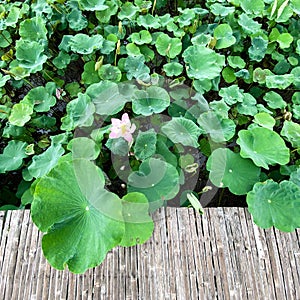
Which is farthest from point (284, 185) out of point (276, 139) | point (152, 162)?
point (152, 162)

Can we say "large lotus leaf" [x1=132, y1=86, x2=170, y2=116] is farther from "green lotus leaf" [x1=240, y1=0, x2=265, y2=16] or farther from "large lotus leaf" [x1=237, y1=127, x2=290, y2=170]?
"green lotus leaf" [x1=240, y1=0, x2=265, y2=16]

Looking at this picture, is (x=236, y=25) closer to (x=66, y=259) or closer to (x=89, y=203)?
(x=89, y=203)

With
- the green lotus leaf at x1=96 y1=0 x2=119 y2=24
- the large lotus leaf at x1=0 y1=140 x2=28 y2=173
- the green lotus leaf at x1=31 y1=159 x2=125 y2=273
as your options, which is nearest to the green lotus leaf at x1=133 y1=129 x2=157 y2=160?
the green lotus leaf at x1=31 y1=159 x2=125 y2=273

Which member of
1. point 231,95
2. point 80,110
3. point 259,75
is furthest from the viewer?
point 259,75

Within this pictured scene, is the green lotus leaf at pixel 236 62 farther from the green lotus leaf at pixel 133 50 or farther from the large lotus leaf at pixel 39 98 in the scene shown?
the large lotus leaf at pixel 39 98

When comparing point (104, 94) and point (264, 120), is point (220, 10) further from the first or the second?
point (104, 94)

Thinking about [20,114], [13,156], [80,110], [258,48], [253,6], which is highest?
[253,6]

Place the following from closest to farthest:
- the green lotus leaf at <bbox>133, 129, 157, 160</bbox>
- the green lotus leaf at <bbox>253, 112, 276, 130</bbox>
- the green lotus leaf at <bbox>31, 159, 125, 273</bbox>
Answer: the green lotus leaf at <bbox>31, 159, 125, 273</bbox>, the green lotus leaf at <bbox>133, 129, 157, 160</bbox>, the green lotus leaf at <bbox>253, 112, 276, 130</bbox>

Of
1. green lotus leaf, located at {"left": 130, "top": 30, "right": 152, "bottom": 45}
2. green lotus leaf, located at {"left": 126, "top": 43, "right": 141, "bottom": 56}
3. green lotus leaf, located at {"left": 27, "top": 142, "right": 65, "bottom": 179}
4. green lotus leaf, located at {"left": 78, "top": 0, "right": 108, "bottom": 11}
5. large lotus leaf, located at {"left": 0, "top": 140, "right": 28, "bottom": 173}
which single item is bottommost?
large lotus leaf, located at {"left": 0, "top": 140, "right": 28, "bottom": 173}

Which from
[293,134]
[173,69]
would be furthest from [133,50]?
[293,134]
